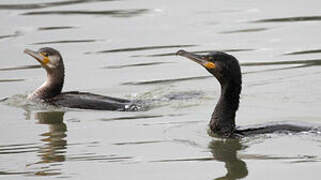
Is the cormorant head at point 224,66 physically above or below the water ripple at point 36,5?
above

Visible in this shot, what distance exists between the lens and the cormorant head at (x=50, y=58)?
16.3 metres

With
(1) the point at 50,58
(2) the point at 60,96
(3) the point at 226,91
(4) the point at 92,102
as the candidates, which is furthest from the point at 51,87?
(3) the point at 226,91

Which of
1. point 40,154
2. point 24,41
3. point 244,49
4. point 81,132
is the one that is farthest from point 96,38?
point 40,154

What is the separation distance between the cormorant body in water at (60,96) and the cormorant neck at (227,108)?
97.2 inches

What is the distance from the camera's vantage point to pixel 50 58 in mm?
16375

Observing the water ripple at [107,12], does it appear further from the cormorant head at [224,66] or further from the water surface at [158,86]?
the cormorant head at [224,66]

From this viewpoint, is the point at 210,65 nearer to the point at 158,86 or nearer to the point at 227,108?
the point at 227,108

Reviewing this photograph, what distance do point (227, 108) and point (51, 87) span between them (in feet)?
13.7

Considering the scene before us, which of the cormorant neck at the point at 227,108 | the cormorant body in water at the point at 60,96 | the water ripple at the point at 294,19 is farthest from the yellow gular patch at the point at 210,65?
the water ripple at the point at 294,19

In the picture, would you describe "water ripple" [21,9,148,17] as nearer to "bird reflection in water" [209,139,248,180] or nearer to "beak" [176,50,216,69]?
"beak" [176,50,216,69]

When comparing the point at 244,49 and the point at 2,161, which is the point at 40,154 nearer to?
the point at 2,161

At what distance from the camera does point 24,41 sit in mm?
21484

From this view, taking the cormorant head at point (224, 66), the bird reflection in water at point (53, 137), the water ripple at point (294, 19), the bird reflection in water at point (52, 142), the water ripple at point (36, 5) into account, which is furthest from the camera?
the water ripple at point (36, 5)

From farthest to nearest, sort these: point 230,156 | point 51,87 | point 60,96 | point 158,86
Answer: point 158,86, point 51,87, point 60,96, point 230,156
